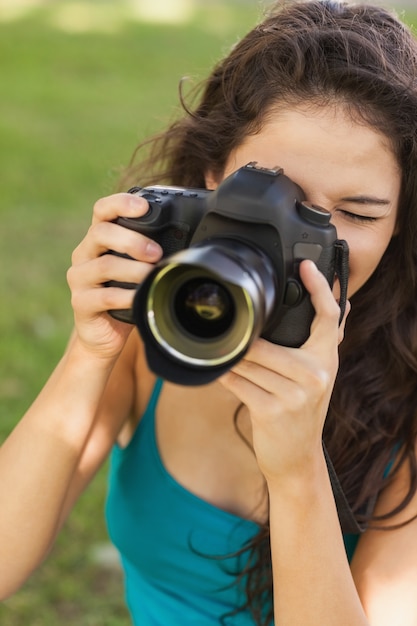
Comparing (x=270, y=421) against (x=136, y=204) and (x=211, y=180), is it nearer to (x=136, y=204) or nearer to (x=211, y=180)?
(x=136, y=204)

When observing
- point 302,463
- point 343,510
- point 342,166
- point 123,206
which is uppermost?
point 342,166

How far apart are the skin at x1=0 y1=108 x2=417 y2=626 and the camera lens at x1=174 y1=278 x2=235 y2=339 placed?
0.06 meters

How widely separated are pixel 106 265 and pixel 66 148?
12.0 ft

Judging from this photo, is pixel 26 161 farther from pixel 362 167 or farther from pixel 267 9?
pixel 362 167

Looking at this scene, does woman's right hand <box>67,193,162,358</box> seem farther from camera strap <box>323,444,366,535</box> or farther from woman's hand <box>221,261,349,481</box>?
camera strap <box>323,444,366,535</box>

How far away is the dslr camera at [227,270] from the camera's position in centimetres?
98

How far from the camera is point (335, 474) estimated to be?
4.29 ft

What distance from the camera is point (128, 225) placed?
1203 mm

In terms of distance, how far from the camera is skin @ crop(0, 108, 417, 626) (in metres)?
1.09

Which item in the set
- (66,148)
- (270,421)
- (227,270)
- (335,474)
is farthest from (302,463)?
(66,148)

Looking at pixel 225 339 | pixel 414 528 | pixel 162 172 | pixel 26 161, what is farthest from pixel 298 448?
pixel 26 161

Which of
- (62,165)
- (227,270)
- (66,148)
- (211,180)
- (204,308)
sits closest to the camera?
(227,270)

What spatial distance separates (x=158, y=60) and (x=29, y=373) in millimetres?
4250

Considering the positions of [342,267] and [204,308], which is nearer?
[204,308]
